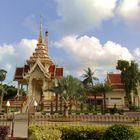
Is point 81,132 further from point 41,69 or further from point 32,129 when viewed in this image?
point 41,69

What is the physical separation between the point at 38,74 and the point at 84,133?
42.9 m

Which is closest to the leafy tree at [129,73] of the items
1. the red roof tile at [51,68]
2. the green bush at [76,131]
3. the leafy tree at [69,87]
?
the leafy tree at [69,87]

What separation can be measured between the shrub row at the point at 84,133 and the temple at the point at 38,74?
3986 centimetres

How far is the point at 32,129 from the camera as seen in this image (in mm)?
12875

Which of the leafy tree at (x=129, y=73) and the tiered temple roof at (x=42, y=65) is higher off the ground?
the tiered temple roof at (x=42, y=65)

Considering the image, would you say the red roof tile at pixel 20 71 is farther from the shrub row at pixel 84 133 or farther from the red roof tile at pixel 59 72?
the shrub row at pixel 84 133

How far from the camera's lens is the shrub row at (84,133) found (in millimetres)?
10461

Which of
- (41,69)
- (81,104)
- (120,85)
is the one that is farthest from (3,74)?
(120,85)

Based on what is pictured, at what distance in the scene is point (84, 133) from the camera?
13.4m

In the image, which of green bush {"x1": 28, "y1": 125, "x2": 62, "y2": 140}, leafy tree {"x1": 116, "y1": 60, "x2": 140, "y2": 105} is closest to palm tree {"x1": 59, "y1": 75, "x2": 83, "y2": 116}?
leafy tree {"x1": 116, "y1": 60, "x2": 140, "y2": 105}

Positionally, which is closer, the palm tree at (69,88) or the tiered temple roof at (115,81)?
the palm tree at (69,88)

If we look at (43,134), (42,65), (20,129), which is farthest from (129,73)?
(43,134)

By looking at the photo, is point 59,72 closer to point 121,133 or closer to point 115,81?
point 115,81

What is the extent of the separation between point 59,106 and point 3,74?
12.8m
